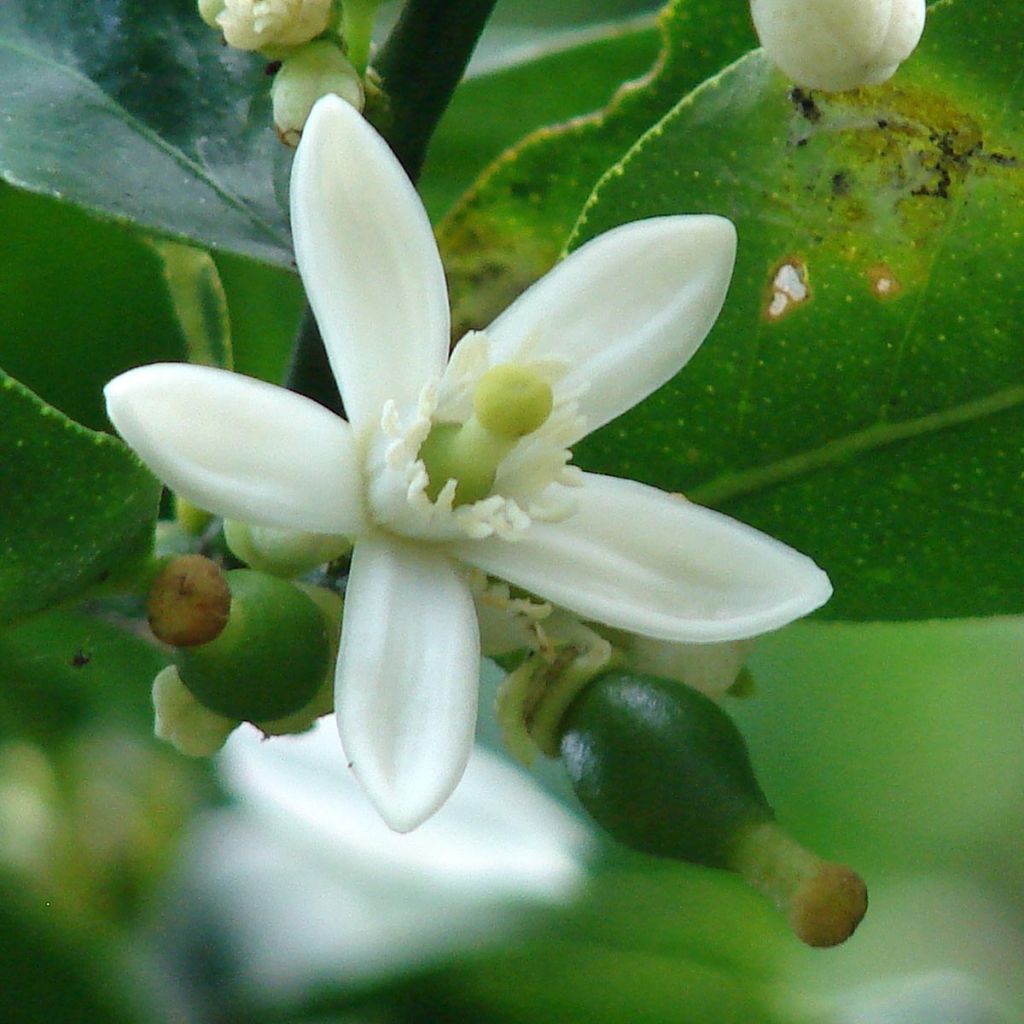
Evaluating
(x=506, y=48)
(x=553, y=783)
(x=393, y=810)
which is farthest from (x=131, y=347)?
(x=553, y=783)

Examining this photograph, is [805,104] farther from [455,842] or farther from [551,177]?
[455,842]

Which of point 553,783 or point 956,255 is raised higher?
point 956,255

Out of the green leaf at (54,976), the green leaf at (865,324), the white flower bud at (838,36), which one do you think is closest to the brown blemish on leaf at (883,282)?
the green leaf at (865,324)

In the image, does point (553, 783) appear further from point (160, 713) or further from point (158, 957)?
point (160, 713)

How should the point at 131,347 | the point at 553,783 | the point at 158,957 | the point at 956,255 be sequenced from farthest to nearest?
1. the point at 553,783
2. the point at 158,957
3. the point at 131,347
4. the point at 956,255

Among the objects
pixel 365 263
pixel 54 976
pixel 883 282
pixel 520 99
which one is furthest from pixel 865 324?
pixel 54 976
